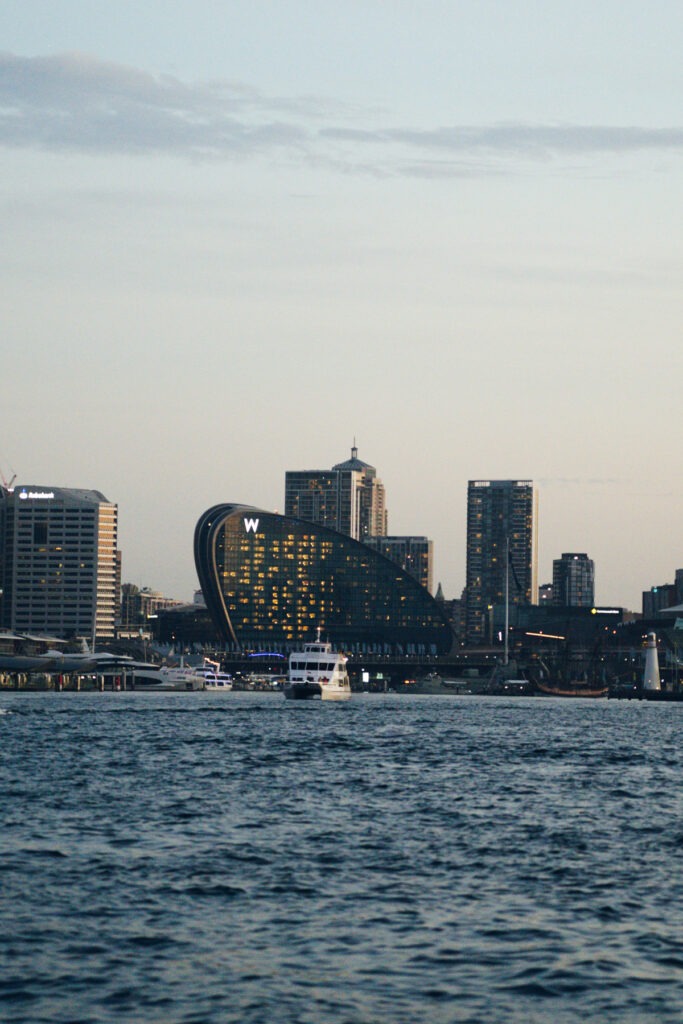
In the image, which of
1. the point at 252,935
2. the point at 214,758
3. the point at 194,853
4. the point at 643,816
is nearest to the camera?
the point at 252,935

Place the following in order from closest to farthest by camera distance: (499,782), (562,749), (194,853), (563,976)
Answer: (563,976) → (194,853) → (499,782) → (562,749)

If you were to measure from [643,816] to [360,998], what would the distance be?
37.4m

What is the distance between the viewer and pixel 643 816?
66.2m

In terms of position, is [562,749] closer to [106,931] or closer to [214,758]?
[214,758]

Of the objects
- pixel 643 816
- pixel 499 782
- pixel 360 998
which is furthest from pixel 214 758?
pixel 360 998

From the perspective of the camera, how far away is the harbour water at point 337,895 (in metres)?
31.5

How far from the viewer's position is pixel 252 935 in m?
37.8

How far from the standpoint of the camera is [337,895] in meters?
43.8

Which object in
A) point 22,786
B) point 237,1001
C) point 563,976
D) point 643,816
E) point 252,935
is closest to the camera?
Answer: point 237,1001

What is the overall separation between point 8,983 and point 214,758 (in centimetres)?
6989

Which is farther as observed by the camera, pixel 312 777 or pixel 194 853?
pixel 312 777

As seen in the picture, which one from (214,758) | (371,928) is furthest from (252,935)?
(214,758)

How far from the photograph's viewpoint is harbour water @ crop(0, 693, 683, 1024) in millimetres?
31453

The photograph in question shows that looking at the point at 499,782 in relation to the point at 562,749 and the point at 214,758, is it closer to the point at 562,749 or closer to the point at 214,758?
the point at 214,758
